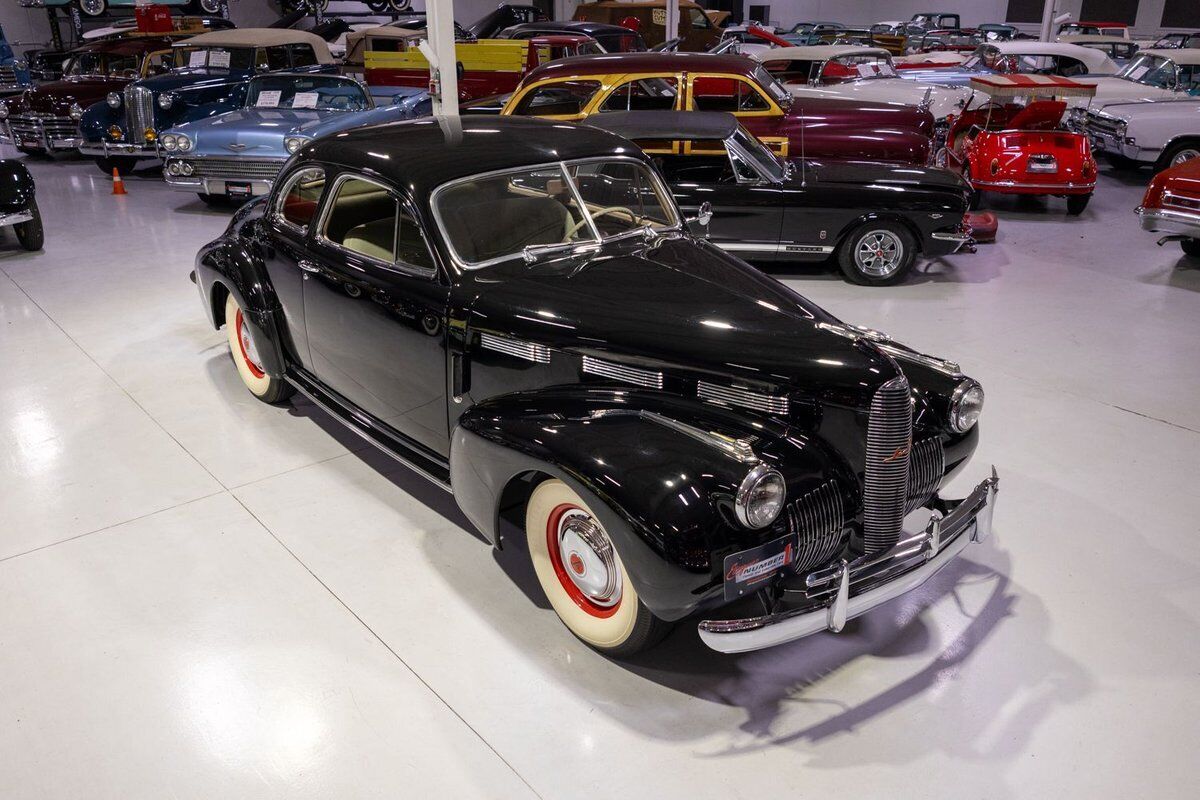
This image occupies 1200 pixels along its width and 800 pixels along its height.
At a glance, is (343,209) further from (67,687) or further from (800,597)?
(800,597)

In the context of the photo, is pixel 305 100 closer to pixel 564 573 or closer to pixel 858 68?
pixel 858 68

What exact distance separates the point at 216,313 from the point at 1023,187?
26.5ft

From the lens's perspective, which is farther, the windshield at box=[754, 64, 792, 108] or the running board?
the windshield at box=[754, 64, 792, 108]

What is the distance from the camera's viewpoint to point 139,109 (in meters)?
10.9

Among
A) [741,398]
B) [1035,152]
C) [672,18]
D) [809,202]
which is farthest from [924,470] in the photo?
[672,18]

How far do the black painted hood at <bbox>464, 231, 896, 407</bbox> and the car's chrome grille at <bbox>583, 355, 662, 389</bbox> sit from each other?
0.10ft

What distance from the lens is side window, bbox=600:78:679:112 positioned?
28.9ft

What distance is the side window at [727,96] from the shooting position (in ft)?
29.5

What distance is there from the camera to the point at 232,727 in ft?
9.41

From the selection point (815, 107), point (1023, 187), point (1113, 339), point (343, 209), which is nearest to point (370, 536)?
point (343, 209)

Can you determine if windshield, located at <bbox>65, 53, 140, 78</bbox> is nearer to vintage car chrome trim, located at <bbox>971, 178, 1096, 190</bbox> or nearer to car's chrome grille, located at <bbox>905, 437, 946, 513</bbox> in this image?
vintage car chrome trim, located at <bbox>971, 178, 1096, 190</bbox>

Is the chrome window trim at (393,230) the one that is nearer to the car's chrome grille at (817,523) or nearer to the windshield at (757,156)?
the car's chrome grille at (817,523)

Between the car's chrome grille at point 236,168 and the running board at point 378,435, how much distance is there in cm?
530

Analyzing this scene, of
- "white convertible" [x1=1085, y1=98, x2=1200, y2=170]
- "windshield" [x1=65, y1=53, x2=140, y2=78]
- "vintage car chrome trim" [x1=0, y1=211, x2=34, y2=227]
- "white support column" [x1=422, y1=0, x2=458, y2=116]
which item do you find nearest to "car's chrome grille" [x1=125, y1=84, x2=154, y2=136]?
"windshield" [x1=65, y1=53, x2=140, y2=78]
